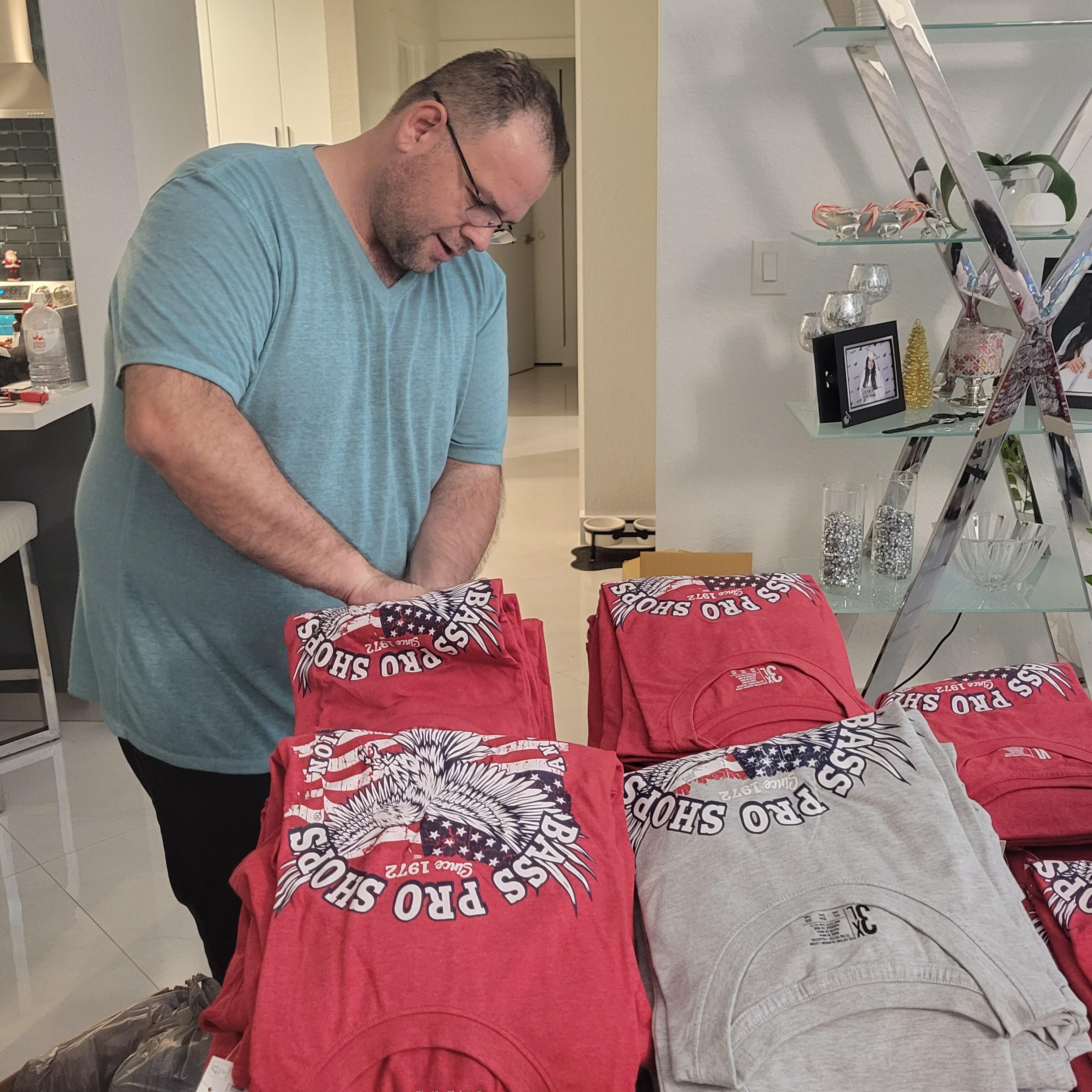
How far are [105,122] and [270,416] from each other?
6.64 ft

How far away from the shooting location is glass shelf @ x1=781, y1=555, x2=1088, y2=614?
218 centimetres

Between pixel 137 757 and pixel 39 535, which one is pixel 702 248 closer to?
pixel 137 757

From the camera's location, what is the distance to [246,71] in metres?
4.02

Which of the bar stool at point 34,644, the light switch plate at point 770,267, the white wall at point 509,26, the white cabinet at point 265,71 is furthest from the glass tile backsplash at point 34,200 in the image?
the white wall at point 509,26

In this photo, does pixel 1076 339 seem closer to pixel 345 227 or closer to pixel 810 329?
pixel 810 329

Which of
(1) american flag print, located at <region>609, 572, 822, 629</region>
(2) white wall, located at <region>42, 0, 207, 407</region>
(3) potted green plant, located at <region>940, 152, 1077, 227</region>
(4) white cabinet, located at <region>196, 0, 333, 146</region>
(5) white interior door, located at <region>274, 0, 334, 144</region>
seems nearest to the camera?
(1) american flag print, located at <region>609, 572, 822, 629</region>

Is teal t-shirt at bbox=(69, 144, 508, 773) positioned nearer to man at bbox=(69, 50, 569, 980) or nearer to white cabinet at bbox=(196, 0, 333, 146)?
man at bbox=(69, 50, 569, 980)

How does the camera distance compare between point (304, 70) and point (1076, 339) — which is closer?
point (1076, 339)

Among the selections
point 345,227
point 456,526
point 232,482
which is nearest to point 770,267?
point 456,526

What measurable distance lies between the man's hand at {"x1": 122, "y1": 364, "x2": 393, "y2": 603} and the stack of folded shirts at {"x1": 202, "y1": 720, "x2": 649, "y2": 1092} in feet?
1.23

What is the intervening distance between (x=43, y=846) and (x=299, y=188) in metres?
1.87

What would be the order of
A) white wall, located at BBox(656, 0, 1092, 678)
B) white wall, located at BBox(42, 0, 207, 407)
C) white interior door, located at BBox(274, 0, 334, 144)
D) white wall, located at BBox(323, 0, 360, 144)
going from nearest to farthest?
white wall, located at BBox(656, 0, 1092, 678) → white wall, located at BBox(42, 0, 207, 407) → white interior door, located at BBox(274, 0, 334, 144) → white wall, located at BBox(323, 0, 360, 144)

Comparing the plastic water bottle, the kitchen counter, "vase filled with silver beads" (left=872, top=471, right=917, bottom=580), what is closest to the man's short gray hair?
"vase filled with silver beads" (left=872, top=471, right=917, bottom=580)

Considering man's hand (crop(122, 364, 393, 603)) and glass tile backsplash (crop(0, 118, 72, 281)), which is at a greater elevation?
glass tile backsplash (crop(0, 118, 72, 281))
